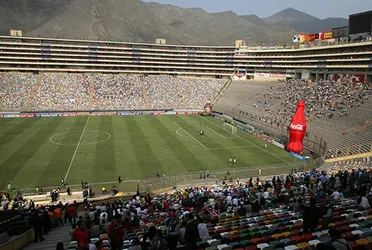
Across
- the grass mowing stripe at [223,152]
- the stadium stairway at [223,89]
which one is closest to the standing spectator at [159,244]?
the grass mowing stripe at [223,152]

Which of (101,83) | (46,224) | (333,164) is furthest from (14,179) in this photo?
(101,83)

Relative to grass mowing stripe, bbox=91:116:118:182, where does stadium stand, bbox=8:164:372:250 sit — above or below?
above

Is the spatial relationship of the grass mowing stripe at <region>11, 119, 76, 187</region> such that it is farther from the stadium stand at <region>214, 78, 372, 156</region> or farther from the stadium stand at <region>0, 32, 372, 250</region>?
the stadium stand at <region>214, 78, 372, 156</region>

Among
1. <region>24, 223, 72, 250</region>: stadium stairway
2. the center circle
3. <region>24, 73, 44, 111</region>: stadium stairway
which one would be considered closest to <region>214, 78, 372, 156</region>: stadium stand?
the center circle

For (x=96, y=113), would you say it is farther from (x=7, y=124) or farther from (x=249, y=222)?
(x=249, y=222)

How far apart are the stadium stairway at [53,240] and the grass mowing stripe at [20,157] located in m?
17.2

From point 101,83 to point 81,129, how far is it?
111ft

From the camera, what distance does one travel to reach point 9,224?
12.6 m

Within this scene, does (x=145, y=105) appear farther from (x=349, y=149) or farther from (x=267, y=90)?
(x=349, y=149)

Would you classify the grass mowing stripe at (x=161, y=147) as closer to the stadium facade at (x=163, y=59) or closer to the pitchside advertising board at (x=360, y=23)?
the stadium facade at (x=163, y=59)

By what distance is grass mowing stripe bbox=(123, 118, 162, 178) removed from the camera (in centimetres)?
3378

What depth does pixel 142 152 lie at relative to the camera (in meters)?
39.8

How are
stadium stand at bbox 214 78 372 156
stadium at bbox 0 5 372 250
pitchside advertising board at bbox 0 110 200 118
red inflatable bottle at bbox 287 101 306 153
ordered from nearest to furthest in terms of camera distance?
stadium at bbox 0 5 372 250 → red inflatable bottle at bbox 287 101 306 153 → stadium stand at bbox 214 78 372 156 → pitchside advertising board at bbox 0 110 200 118

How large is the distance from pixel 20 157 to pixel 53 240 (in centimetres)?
2712
